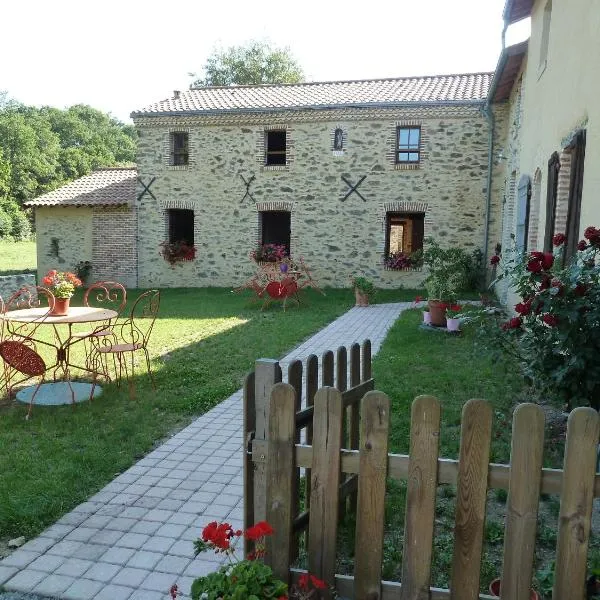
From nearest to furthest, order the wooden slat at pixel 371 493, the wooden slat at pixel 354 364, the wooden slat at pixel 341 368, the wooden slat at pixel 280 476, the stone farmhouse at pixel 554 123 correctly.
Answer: the wooden slat at pixel 371 493, the wooden slat at pixel 280 476, the wooden slat at pixel 341 368, the wooden slat at pixel 354 364, the stone farmhouse at pixel 554 123

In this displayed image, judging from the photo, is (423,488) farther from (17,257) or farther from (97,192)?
(17,257)

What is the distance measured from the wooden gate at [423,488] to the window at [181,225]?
14.7 meters

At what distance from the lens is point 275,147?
52.6ft

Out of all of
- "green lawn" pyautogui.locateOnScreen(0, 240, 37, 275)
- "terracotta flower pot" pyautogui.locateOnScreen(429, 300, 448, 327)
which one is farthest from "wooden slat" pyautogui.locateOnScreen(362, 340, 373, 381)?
"green lawn" pyautogui.locateOnScreen(0, 240, 37, 275)

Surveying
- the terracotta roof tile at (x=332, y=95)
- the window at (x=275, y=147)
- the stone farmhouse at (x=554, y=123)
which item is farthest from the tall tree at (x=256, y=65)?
the stone farmhouse at (x=554, y=123)

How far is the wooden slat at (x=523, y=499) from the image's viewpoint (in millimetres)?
1851

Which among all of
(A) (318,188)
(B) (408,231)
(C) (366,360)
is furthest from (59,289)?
(B) (408,231)

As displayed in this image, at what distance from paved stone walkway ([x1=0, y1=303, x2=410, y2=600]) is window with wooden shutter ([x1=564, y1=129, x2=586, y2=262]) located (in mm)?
3722

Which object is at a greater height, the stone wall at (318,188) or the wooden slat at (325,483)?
the stone wall at (318,188)

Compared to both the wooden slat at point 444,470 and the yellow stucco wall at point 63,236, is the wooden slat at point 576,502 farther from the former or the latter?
the yellow stucco wall at point 63,236

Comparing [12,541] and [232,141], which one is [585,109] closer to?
[12,541]

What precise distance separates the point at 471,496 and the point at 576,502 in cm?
32

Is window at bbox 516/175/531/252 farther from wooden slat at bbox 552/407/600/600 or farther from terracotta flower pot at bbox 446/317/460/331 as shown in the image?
wooden slat at bbox 552/407/600/600

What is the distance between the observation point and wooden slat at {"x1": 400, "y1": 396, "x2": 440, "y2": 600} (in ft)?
6.41
